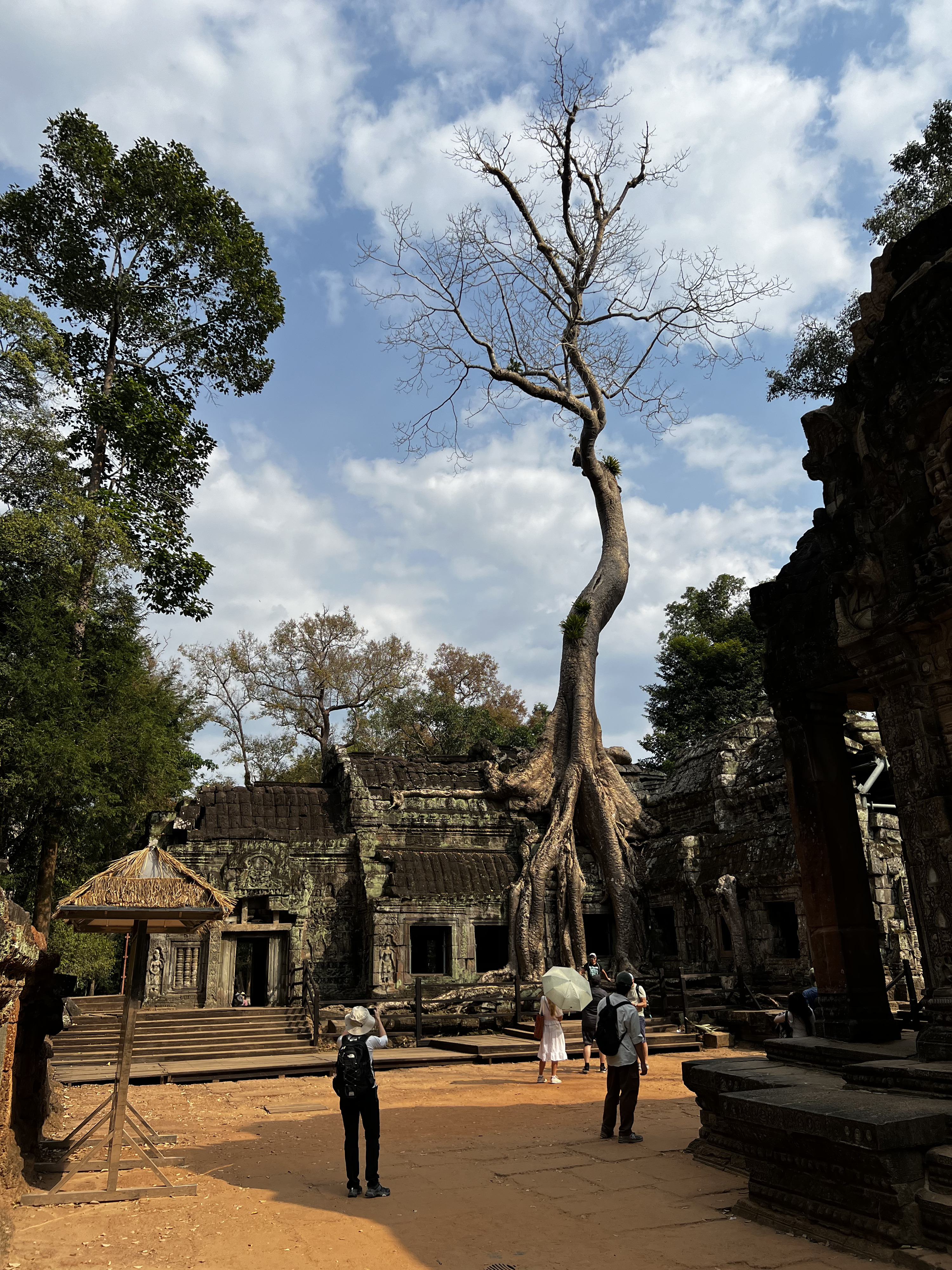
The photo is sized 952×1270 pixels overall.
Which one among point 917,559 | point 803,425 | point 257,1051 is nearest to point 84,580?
point 257,1051

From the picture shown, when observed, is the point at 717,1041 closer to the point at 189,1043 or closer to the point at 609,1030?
the point at 609,1030

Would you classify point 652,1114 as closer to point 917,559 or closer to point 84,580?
point 917,559

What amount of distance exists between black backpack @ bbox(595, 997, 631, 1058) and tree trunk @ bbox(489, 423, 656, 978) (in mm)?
12180

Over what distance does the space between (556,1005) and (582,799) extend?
433 inches

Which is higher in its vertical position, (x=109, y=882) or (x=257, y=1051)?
(x=109, y=882)

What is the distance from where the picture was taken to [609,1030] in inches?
253

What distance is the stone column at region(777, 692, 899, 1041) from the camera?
5.86m

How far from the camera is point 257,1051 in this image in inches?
560

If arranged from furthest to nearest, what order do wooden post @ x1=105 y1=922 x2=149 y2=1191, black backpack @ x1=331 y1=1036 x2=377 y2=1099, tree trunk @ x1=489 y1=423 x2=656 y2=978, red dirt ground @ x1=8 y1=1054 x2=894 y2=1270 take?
tree trunk @ x1=489 y1=423 x2=656 y2=978 < wooden post @ x1=105 y1=922 x2=149 y2=1191 < black backpack @ x1=331 y1=1036 x2=377 y2=1099 < red dirt ground @ x1=8 y1=1054 x2=894 y2=1270

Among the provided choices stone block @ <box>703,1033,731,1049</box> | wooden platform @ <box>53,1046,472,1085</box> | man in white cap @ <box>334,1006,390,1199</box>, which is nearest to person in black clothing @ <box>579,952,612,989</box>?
stone block @ <box>703,1033,731,1049</box>

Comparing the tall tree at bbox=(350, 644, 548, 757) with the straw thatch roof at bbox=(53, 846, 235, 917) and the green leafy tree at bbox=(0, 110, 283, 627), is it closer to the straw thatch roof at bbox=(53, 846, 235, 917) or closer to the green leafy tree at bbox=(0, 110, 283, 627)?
the green leafy tree at bbox=(0, 110, 283, 627)

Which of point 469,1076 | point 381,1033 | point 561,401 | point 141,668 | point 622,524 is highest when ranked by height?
point 561,401

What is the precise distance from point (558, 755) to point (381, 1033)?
1628 cm

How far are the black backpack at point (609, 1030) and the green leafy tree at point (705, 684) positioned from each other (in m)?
21.4
